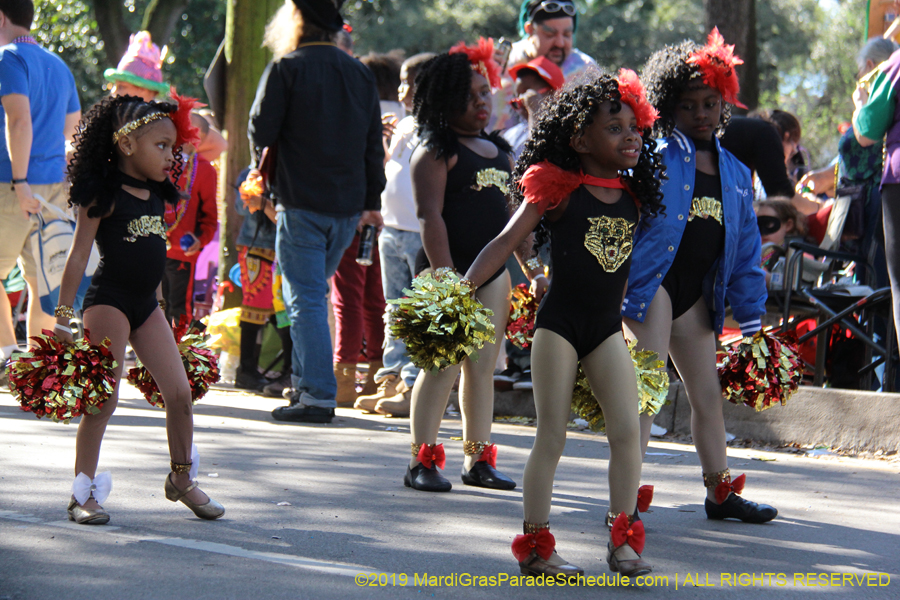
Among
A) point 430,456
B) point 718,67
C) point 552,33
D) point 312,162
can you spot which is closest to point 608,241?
point 718,67

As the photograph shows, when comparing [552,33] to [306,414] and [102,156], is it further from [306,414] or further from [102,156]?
[102,156]

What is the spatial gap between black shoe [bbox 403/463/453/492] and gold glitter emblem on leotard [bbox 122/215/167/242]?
5.26 feet

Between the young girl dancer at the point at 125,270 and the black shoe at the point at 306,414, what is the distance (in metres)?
2.36

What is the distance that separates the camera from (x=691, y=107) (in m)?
4.45

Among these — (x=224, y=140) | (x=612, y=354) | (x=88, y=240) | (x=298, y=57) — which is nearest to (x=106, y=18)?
(x=224, y=140)

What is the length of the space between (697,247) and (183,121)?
228 centimetres

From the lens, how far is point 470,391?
498 centimetres

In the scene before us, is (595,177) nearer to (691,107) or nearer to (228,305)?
(691,107)

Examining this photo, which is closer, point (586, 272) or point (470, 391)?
point (586, 272)

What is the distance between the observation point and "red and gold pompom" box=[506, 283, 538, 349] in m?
5.07

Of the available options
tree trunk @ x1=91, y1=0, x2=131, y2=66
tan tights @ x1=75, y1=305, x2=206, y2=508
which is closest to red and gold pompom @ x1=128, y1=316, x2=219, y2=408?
tan tights @ x1=75, y1=305, x2=206, y2=508

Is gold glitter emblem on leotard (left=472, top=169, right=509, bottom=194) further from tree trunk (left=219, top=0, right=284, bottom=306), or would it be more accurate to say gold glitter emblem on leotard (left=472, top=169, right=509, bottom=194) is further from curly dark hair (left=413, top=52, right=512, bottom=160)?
tree trunk (left=219, top=0, right=284, bottom=306)

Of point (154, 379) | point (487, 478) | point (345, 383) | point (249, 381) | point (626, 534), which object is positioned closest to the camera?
point (626, 534)

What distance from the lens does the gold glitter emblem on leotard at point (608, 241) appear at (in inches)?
145
